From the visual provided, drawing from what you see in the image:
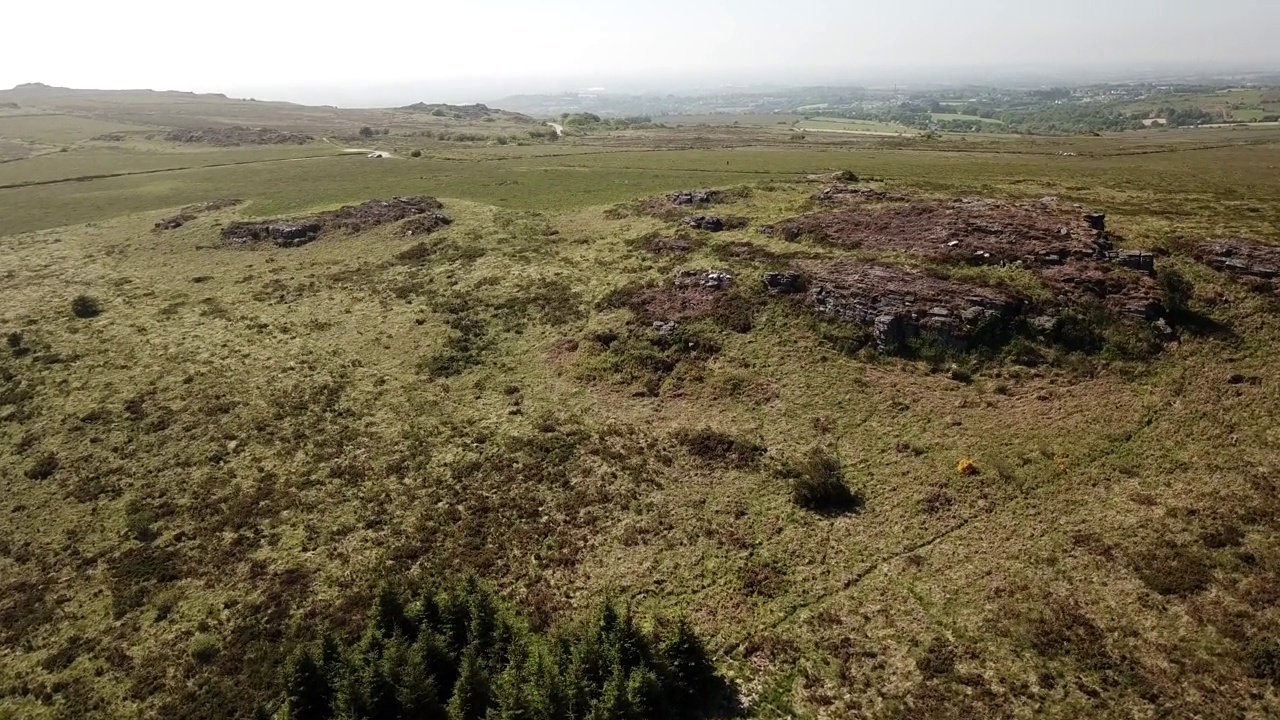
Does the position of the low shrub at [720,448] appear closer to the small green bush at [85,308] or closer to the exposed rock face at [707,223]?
the exposed rock face at [707,223]

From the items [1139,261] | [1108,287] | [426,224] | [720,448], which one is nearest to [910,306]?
[1108,287]

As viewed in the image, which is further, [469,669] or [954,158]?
[954,158]

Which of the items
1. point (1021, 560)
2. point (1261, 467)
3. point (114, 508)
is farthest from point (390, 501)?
point (1261, 467)

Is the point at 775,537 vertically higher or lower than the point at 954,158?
lower

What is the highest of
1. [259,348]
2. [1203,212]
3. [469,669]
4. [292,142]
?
[292,142]

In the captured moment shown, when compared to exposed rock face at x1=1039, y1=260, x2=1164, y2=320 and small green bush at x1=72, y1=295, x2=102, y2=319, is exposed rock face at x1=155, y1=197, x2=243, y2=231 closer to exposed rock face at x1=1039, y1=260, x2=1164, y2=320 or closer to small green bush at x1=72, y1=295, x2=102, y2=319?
small green bush at x1=72, y1=295, x2=102, y2=319

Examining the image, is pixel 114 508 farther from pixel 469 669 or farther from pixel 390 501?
pixel 469 669

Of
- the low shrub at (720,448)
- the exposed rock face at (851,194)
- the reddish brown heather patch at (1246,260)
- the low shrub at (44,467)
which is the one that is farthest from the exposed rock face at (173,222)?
the reddish brown heather patch at (1246,260)
